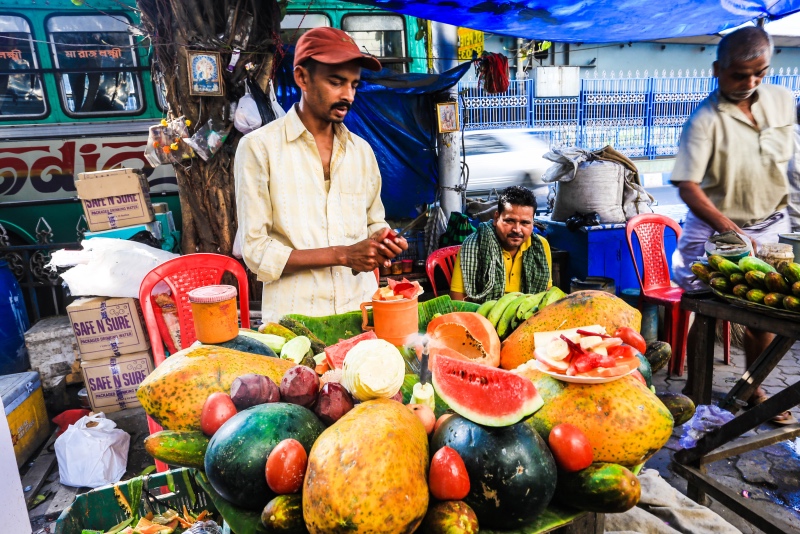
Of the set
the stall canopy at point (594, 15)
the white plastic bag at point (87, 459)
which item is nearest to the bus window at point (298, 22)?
the stall canopy at point (594, 15)

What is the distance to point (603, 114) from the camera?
16391mm

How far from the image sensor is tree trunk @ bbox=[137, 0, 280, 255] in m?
4.96

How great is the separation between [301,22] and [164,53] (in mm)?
1917

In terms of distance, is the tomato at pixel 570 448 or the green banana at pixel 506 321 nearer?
the tomato at pixel 570 448

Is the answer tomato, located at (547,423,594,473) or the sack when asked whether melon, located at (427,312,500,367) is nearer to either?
tomato, located at (547,423,594,473)

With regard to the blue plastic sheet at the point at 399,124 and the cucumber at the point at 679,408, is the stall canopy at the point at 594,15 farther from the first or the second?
the cucumber at the point at 679,408

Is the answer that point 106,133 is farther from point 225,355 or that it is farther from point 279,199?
point 225,355

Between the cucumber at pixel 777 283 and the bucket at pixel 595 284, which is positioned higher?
the cucumber at pixel 777 283

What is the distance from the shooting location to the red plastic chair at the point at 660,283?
5.03 m

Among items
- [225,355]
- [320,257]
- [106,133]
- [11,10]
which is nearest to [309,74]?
[320,257]

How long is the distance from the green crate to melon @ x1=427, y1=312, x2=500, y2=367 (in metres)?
1.30

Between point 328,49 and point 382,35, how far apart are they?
5391mm

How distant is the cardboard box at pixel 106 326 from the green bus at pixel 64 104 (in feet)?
8.23

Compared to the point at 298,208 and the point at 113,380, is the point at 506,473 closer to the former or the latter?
the point at 298,208
